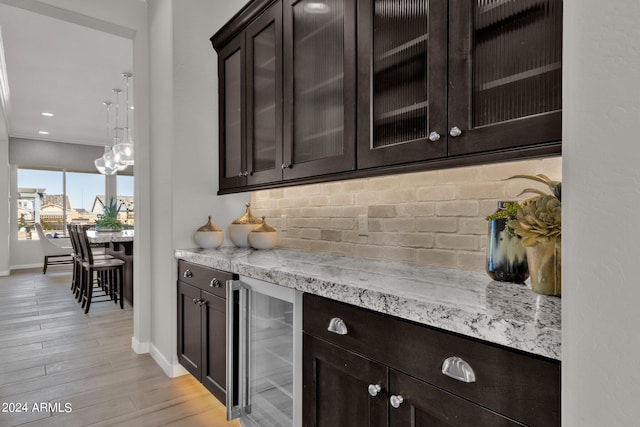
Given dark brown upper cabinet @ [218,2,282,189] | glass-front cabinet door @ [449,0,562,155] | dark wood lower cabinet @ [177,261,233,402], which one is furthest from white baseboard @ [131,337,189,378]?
glass-front cabinet door @ [449,0,562,155]

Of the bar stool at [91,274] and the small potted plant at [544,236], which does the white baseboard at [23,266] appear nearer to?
the bar stool at [91,274]

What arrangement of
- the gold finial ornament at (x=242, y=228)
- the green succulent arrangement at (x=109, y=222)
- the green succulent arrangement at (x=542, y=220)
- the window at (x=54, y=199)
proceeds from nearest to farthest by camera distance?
the green succulent arrangement at (x=542, y=220) < the gold finial ornament at (x=242, y=228) < the green succulent arrangement at (x=109, y=222) < the window at (x=54, y=199)

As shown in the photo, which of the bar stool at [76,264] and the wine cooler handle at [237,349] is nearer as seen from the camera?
the wine cooler handle at [237,349]

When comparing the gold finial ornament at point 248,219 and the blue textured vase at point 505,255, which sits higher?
the gold finial ornament at point 248,219

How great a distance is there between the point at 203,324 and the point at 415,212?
1.40 m

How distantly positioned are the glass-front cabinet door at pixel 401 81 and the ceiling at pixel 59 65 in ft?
8.06

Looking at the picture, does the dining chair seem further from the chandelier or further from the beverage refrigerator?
the beverage refrigerator

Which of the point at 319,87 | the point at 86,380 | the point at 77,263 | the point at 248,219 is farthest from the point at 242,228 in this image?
the point at 77,263

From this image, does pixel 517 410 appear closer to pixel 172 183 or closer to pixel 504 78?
pixel 504 78

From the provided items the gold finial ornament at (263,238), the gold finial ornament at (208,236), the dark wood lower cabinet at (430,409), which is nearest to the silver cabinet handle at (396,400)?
the dark wood lower cabinet at (430,409)

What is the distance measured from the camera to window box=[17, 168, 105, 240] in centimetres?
789

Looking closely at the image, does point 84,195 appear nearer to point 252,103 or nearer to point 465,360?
point 252,103

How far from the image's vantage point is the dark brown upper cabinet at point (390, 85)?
103 centimetres

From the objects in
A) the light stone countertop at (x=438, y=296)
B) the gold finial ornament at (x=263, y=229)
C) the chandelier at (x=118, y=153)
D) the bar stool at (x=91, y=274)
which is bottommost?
the bar stool at (x=91, y=274)
